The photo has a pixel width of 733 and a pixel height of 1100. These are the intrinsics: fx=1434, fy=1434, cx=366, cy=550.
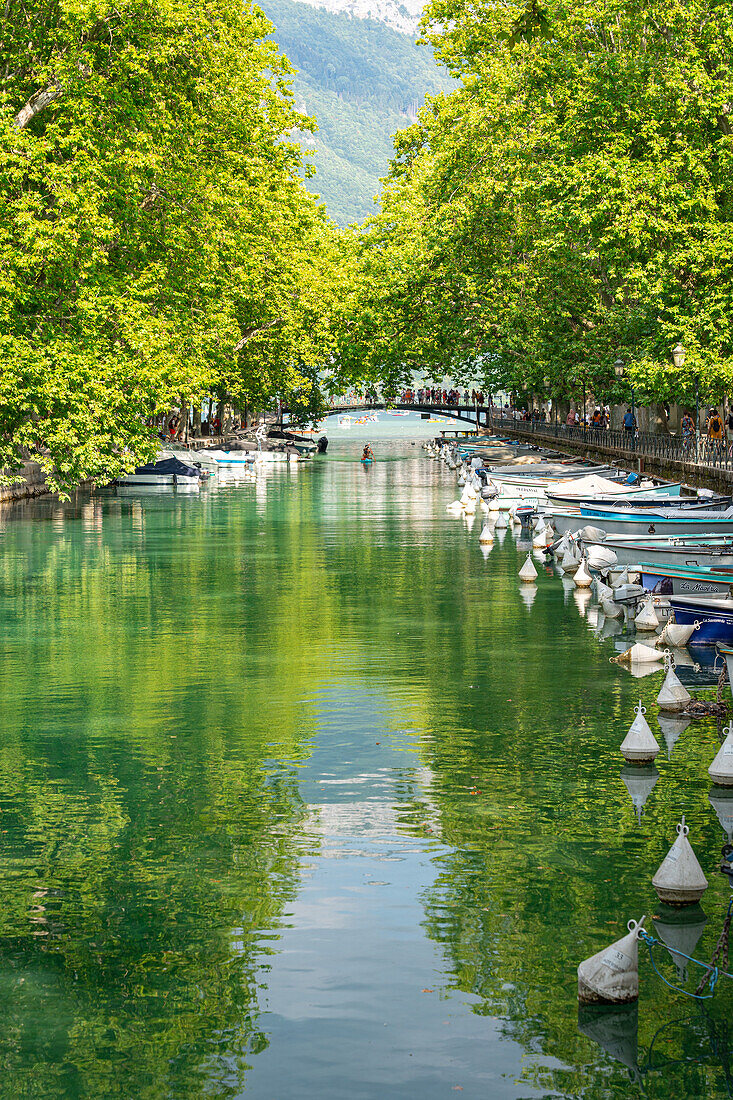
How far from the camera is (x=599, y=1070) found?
26.1ft

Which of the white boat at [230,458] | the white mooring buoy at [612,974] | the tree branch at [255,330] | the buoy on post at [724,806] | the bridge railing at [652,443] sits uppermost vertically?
the tree branch at [255,330]

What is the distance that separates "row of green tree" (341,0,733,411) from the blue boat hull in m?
16.2

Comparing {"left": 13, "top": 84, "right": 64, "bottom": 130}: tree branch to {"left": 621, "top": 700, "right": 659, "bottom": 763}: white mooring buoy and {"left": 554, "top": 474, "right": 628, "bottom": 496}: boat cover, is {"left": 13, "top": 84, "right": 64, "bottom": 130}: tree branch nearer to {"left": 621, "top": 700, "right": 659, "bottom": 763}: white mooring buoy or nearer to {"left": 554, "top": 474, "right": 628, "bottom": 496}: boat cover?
{"left": 554, "top": 474, "right": 628, "bottom": 496}: boat cover

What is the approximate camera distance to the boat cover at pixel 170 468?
212 feet

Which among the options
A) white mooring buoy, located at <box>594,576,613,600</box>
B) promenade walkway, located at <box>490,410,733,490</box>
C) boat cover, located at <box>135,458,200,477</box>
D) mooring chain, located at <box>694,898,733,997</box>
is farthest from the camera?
boat cover, located at <box>135,458,200,477</box>

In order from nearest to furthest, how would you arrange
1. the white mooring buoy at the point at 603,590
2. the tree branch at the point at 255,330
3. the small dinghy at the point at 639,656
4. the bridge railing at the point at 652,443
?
the small dinghy at the point at 639,656
the white mooring buoy at the point at 603,590
the bridge railing at the point at 652,443
the tree branch at the point at 255,330

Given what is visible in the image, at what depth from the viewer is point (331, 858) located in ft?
38.0

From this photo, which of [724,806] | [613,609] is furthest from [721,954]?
[613,609]

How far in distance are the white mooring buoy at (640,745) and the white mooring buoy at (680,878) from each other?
4266mm

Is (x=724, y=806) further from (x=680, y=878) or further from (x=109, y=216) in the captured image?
(x=109, y=216)

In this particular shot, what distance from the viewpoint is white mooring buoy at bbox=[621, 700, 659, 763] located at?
1462cm

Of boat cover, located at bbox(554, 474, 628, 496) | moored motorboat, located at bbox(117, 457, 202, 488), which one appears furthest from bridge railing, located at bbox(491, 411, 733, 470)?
moored motorboat, located at bbox(117, 457, 202, 488)

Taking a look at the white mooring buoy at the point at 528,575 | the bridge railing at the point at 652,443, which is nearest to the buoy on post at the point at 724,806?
the white mooring buoy at the point at 528,575

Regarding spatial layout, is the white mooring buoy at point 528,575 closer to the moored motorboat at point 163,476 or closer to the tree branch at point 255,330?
the moored motorboat at point 163,476
